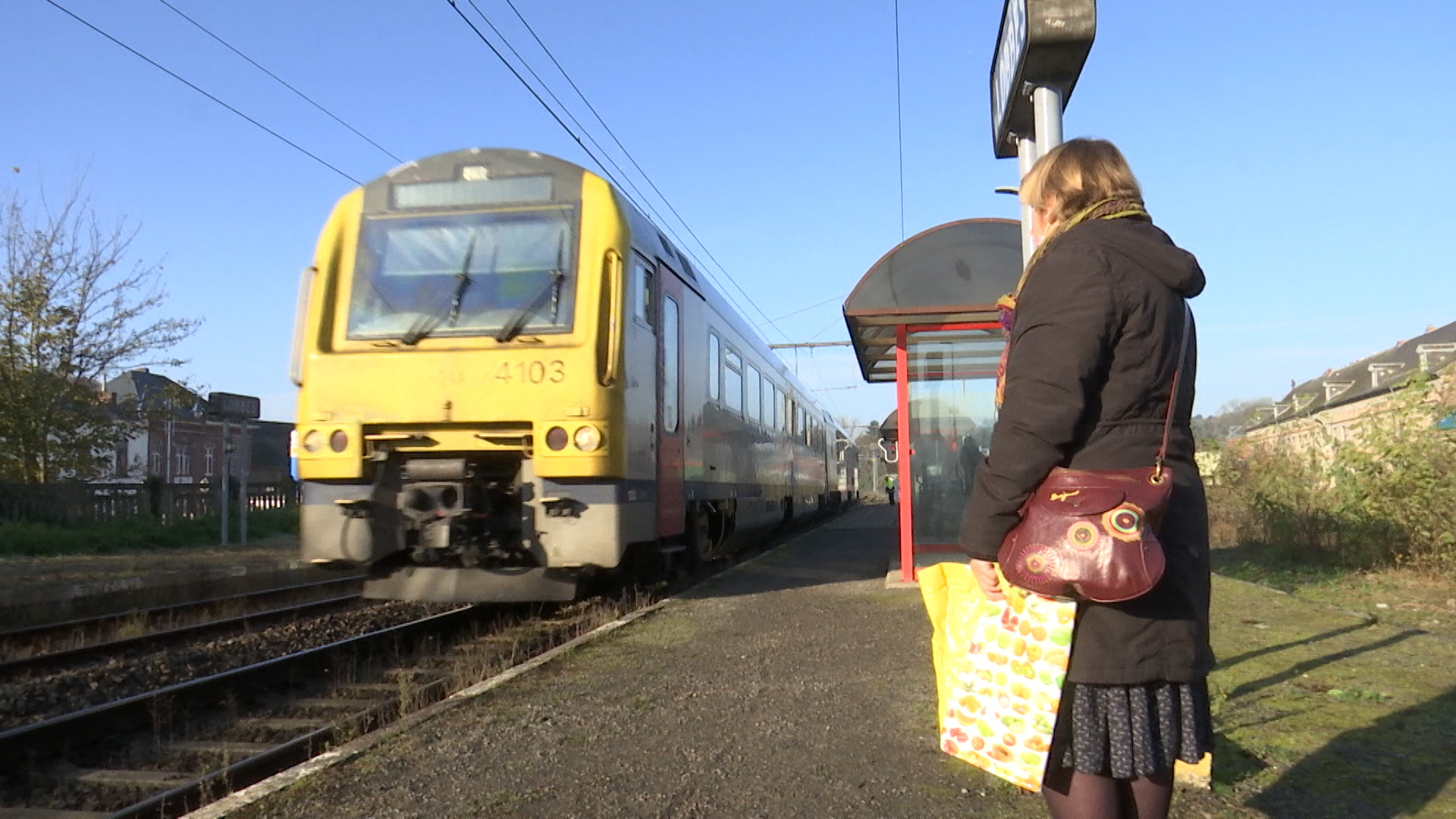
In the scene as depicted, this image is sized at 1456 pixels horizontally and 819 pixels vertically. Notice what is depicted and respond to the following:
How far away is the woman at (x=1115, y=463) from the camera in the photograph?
84.0 inches

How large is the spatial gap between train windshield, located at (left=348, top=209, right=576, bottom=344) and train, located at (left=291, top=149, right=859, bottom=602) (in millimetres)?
13

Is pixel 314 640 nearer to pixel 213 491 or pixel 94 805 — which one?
pixel 94 805

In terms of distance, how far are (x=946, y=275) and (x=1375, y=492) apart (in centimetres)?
493

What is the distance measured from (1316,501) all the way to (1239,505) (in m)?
3.72

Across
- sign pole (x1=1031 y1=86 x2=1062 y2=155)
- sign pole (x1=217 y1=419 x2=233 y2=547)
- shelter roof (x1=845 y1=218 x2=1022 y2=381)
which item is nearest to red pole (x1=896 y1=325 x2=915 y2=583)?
shelter roof (x1=845 y1=218 x2=1022 y2=381)

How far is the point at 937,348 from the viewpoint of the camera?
37.2ft

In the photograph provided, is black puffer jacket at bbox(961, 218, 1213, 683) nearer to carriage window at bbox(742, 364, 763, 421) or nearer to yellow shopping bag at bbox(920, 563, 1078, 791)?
yellow shopping bag at bbox(920, 563, 1078, 791)

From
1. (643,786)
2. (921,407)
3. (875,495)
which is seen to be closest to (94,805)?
(643,786)

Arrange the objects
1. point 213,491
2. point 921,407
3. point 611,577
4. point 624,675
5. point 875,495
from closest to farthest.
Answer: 1. point 624,675
2. point 611,577
3. point 921,407
4. point 213,491
5. point 875,495

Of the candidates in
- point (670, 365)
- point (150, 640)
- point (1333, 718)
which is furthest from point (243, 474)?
point (1333, 718)

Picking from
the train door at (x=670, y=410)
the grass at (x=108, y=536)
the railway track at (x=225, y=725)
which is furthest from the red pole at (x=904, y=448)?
the grass at (x=108, y=536)

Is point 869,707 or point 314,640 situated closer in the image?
point 869,707

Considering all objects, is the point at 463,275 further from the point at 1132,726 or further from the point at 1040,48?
the point at 1132,726

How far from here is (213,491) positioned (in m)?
20.8
